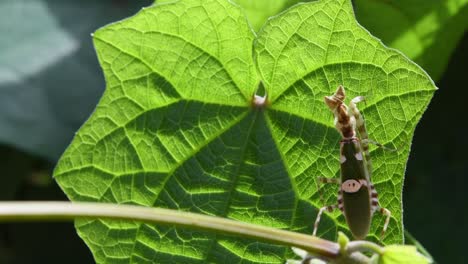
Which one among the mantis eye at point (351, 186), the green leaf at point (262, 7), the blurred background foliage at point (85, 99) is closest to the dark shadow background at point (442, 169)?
the blurred background foliage at point (85, 99)

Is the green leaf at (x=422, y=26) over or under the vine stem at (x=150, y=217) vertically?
over

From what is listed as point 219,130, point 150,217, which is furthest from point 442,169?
point 150,217

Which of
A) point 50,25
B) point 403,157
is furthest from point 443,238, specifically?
point 50,25

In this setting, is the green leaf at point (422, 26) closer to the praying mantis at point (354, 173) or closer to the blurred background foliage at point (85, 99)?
the blurred background foliage at point (85, 99)

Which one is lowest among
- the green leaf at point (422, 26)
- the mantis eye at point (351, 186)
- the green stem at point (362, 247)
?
the green stem at point (362, 247)

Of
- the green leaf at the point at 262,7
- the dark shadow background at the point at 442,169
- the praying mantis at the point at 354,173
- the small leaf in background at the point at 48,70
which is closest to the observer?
the praying mantis at the point at 354,173

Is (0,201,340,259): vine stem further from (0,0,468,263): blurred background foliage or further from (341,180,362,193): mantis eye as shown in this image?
(0,0,468,263): blurred background foliage
